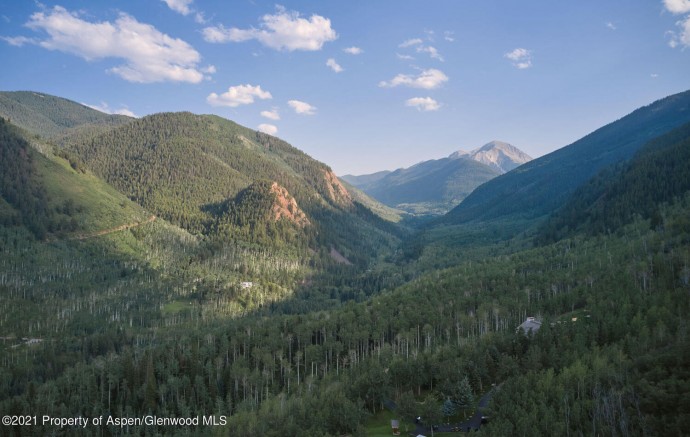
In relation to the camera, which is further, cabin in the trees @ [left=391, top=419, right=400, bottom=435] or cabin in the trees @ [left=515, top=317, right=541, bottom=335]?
cabin in the trees @ [left=515, top=317, right=541, bottom=335]

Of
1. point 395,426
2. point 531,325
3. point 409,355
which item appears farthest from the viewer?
point 409,355

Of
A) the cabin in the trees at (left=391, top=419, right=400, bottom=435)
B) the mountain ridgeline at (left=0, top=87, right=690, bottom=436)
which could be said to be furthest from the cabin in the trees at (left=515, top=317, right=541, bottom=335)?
the cabin in the trees at (left=391, top=419, right=400, bottom=435)

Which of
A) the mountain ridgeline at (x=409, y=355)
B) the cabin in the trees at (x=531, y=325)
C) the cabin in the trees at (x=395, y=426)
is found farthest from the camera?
the cabin in the trees at (x=531, y=325)

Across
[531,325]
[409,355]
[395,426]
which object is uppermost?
[531,325]

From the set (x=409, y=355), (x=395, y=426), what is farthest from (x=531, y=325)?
(x=395, y=426)

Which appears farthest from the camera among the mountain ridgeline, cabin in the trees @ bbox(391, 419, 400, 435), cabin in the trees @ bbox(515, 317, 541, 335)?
cabin in the trees @ bbox(515, 317, 541, 335)

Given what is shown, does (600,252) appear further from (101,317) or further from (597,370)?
(101,317)

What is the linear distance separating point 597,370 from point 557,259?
97515mm

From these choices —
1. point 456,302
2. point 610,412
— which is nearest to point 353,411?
point 610,412

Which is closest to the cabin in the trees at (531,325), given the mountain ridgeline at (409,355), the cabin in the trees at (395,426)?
the mountain ridgeline at (409,355)

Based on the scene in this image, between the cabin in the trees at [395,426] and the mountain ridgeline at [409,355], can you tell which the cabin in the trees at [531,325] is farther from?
the cabin in the trees at [395,426]

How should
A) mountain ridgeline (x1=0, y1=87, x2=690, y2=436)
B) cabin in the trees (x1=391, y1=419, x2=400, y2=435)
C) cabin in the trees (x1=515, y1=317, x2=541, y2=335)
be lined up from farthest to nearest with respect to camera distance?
cabin in the trees (x1=515, y1=317, x2=541, y2=335) → cabin in the trees (x1=391, y1=419, x2=400, y2=435) → mountain ridgeline (x1=0, y1=87, x2=690, y2=436)

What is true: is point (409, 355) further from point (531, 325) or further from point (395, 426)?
point (395, 426)

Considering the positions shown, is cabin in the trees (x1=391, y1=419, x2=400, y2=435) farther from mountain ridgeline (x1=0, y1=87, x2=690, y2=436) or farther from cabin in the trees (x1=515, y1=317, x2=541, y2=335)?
cabin in the trees (x1=515, y1=317, x2=541, y2=335)
